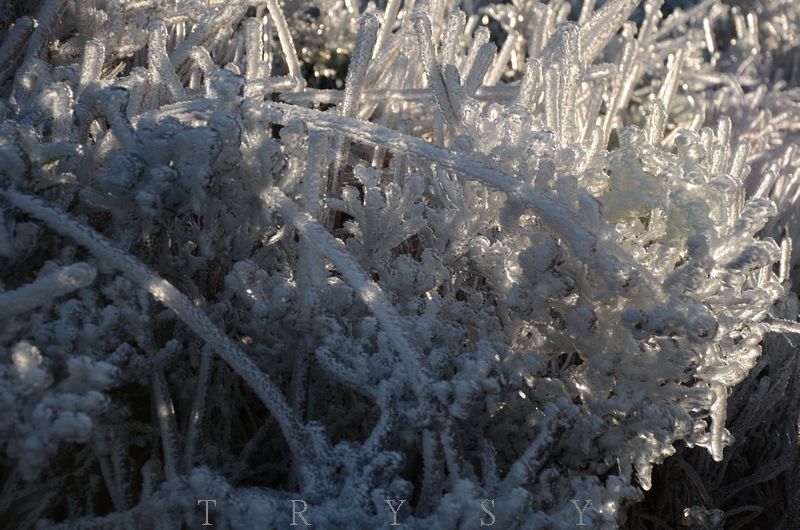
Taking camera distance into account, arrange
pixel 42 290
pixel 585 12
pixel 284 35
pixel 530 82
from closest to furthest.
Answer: pixel 42 290 < pixel 530 82 < pixel 284 35 < pixel 585 12

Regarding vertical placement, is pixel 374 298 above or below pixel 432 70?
below

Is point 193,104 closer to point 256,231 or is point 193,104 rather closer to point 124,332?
point 256,231

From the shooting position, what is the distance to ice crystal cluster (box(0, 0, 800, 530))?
0.80m

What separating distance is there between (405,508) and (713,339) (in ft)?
1.33

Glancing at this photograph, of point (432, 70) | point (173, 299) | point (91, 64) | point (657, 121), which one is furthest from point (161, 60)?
point (657, 121)

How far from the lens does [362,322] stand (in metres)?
0.93

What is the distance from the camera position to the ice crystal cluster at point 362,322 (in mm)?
799

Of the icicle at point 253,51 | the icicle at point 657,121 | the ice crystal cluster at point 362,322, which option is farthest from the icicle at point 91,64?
the icicle at point 657,121

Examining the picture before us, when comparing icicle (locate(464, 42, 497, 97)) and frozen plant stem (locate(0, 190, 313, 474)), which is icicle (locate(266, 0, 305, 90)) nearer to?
icicle (locate(464, 42, 497, 97))

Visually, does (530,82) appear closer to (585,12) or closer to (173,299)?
(585,12)

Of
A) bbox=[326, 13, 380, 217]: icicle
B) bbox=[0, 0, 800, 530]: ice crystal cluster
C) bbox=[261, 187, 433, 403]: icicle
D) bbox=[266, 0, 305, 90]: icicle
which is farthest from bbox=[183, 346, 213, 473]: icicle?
bbox=[266, 0, 305, 90]: icicle

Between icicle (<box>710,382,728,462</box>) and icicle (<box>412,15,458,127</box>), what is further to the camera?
icicle (<box>412,15,458,127</box>)

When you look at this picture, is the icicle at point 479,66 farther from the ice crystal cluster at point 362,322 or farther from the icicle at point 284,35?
the icicle at point 284,35

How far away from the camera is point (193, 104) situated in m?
1.06
